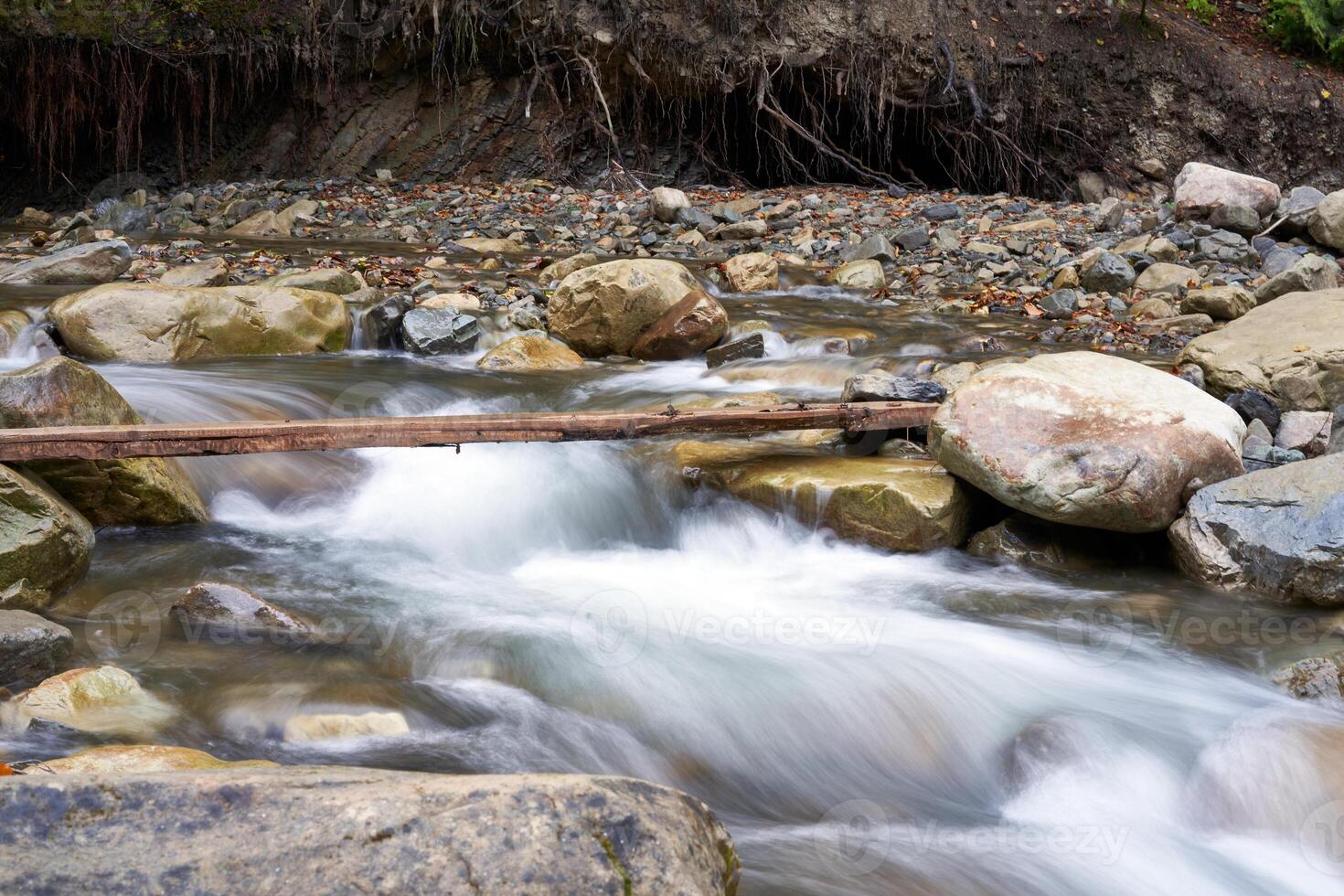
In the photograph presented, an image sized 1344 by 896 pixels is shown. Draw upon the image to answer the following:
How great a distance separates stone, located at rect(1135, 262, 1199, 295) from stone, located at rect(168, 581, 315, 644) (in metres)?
7.24

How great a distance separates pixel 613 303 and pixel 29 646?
173 inches

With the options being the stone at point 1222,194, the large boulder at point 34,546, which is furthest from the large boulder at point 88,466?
the stone at point 1222,194

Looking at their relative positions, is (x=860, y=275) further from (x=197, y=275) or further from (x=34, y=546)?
(x=34, y=546)

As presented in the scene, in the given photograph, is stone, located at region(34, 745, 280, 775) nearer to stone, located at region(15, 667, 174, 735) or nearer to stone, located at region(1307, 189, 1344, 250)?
stone, located at region(15, 667, 174, 735)

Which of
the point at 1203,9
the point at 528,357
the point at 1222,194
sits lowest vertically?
the point at 528,357

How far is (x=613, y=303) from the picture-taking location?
22.5 feet

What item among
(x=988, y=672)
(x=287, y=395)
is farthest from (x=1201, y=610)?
(x=287, y=395)

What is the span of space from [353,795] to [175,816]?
0.79 feet

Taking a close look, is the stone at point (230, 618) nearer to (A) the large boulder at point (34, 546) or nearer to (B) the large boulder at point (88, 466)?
(A) the large boulder at point (34, 546)

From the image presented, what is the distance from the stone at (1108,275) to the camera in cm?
849

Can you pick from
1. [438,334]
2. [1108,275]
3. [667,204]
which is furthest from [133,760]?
[667,204]

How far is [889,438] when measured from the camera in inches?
196

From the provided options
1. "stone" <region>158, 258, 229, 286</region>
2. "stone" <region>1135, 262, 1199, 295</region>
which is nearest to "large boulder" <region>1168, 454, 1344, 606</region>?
"stone" <region>1135, 262, 1199, 295</region>

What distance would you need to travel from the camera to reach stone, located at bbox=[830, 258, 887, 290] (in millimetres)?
9070
